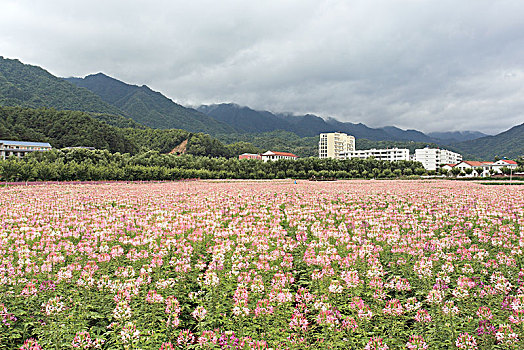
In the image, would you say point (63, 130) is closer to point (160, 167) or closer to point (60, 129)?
point (60, 129)

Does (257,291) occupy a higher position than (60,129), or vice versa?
(60,129)

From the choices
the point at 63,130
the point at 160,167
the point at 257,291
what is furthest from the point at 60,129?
the point at 257,291

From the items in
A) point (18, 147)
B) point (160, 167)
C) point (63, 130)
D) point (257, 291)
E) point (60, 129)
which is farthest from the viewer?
point (60, 129)

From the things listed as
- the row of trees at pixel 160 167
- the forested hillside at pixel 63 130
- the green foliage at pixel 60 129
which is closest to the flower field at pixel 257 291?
the row of trees at pixel 160 167

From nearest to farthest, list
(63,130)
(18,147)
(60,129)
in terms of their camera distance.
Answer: (18,147)
(63,130)
(60,129)

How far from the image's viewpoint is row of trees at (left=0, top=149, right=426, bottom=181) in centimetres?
3512

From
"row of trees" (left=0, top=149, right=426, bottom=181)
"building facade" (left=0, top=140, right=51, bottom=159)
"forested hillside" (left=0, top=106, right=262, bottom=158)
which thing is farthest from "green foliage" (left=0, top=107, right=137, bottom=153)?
"row of trees" (left=0, top=149, right=426, bottom=181)

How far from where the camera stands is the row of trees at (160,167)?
35.1 metres

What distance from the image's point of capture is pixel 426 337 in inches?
173

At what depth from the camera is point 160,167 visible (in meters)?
50.7

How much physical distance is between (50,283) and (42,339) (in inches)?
50.1

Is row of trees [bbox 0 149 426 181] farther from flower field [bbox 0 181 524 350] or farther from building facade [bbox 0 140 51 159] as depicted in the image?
building facade [bbox 0 140 51 159]

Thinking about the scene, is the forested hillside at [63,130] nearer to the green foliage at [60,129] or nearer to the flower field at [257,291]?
the green foliage at [60,129]

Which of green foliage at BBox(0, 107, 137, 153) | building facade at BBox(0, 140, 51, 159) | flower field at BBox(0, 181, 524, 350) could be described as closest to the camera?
flower field at BBox(0, 181, 524, 350)
